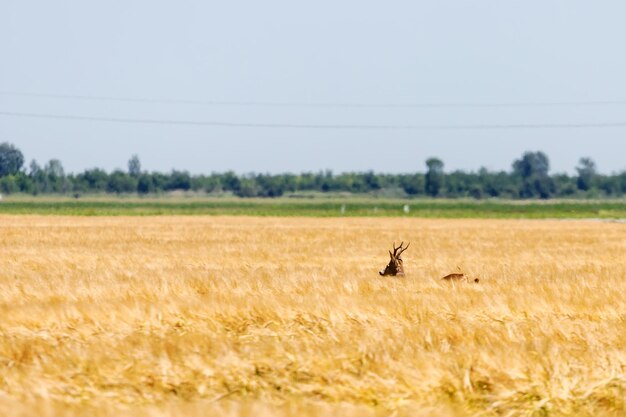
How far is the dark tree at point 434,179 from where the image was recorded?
Result: 182500 mm

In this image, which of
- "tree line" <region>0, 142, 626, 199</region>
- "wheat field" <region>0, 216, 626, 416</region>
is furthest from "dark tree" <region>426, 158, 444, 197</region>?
"wheat field" <region>0, 216, 626, 416</region>


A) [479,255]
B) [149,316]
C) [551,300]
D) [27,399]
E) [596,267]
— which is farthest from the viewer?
[479,255]

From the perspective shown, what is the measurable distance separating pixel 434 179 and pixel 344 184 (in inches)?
794

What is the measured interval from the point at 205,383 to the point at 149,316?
357cm

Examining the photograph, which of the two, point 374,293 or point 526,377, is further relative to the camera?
point 374,293

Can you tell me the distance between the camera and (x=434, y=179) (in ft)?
603

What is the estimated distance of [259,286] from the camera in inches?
553

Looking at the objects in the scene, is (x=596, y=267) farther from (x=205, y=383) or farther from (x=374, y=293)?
(x=205, y=383)

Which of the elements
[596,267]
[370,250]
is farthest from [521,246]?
[596,267]

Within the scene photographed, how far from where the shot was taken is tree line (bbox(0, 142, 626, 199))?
17700 cm

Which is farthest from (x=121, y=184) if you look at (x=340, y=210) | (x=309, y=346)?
(x=309, y=346)

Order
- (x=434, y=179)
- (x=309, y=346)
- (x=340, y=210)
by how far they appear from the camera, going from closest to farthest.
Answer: (x=309, y=346), (x=340, y=210), (x=434, y=179)

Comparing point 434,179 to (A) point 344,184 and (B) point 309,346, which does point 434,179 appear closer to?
(A) point 344,184

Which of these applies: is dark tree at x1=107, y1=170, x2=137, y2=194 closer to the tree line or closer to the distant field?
the tree line
